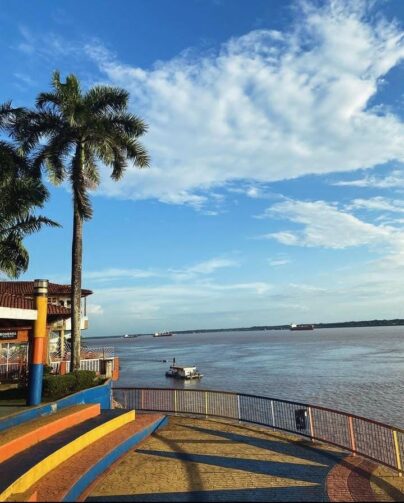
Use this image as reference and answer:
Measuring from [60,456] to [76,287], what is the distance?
1317cm

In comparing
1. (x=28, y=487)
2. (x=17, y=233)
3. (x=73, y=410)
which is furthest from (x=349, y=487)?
(x=17, y=233)

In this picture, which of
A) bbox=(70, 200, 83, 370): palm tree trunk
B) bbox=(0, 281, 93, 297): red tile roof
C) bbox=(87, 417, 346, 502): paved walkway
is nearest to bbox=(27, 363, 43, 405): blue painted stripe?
bbox=(87, 417, 346, 502): paved walkway

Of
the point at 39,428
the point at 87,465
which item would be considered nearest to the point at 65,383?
the point at 39,428

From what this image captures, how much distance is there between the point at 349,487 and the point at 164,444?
18.6ft

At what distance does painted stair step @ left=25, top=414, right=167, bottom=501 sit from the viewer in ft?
28.6

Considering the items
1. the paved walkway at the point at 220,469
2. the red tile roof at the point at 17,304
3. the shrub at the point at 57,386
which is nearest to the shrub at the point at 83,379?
the shrub at the point at 57,386

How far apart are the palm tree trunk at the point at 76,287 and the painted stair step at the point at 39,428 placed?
250 inches

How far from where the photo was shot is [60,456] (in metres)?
10.8

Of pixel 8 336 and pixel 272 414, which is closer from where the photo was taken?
pixel 272 414

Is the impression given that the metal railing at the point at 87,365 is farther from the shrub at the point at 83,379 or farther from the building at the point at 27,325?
the shrub at the point at 83,379

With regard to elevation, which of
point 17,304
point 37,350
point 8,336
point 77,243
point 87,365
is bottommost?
Answer: point 87,365

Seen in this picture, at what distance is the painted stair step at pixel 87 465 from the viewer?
28.6 ft

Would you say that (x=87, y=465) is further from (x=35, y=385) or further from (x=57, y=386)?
(x=57, y=386)

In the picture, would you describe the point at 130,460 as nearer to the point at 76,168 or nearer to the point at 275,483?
the point at 275,483
